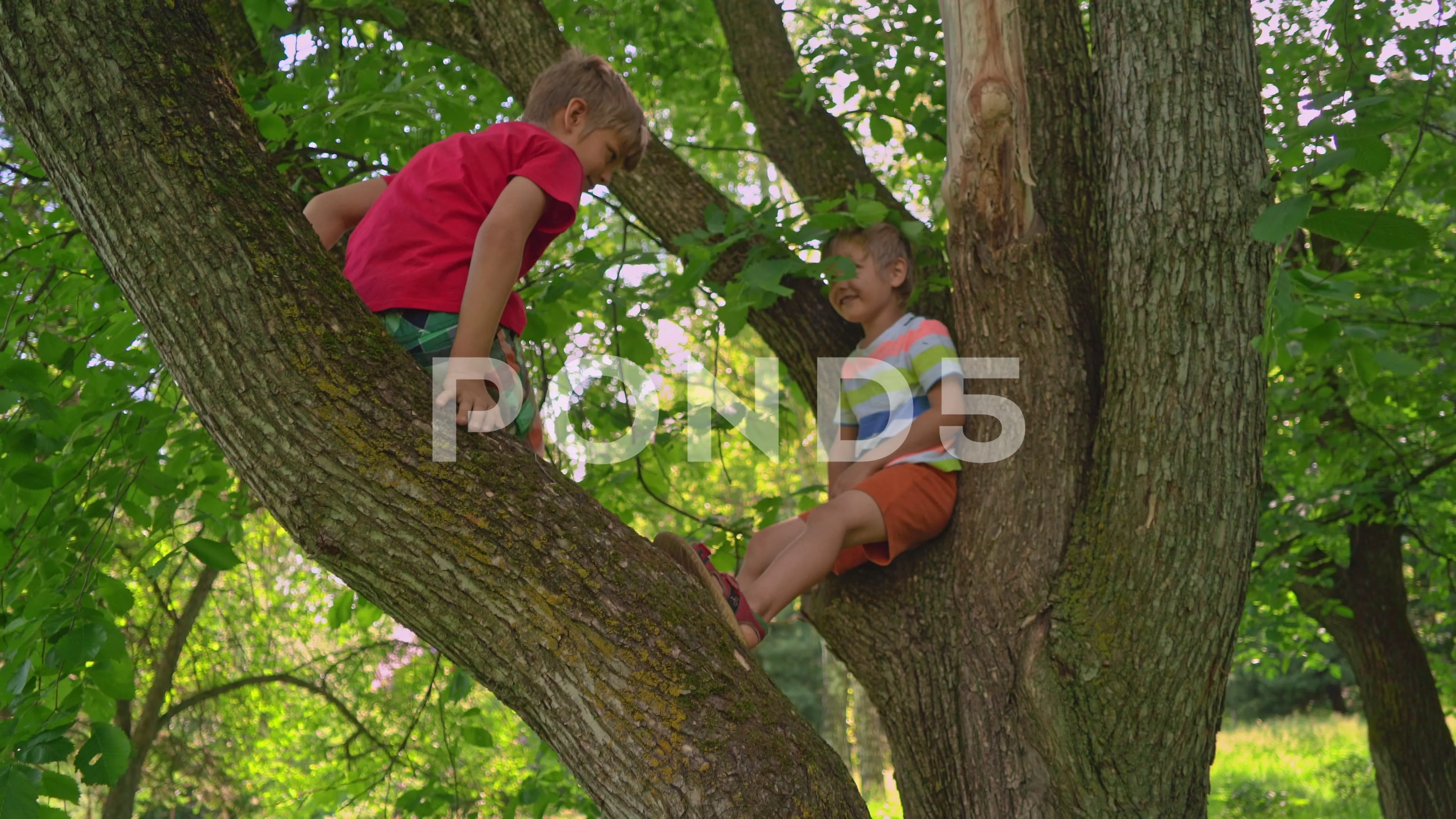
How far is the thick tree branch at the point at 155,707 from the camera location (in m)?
6.22

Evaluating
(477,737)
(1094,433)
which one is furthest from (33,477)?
(1094,433)

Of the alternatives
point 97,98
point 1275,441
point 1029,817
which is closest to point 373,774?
point 1029,817

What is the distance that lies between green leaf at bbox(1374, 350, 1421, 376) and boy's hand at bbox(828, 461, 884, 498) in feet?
4.20

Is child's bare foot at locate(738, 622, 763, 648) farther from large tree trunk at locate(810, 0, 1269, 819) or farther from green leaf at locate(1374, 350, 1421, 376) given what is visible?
green leaf at locate(1374, 350, 1421, 376)

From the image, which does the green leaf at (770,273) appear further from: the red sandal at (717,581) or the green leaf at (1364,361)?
the green leaf at (1364,361)

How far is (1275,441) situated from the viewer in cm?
563

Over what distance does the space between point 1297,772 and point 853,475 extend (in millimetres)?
11788

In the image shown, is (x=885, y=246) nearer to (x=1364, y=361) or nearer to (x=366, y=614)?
(x=1364, y=361)

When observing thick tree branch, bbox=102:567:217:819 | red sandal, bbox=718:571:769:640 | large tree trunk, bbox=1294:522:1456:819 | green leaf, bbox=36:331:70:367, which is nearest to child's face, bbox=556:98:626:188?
red sandal, bbox=718:571:769:640

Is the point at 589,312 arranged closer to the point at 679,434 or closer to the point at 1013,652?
the point at 679,434

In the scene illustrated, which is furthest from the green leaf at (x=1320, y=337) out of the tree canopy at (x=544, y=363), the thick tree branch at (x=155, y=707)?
the thick tree branch at (x=155, y=707)

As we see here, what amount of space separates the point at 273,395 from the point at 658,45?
4164 mm

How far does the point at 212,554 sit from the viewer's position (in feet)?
7.36

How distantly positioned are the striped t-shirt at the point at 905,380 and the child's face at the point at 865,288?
9cm
